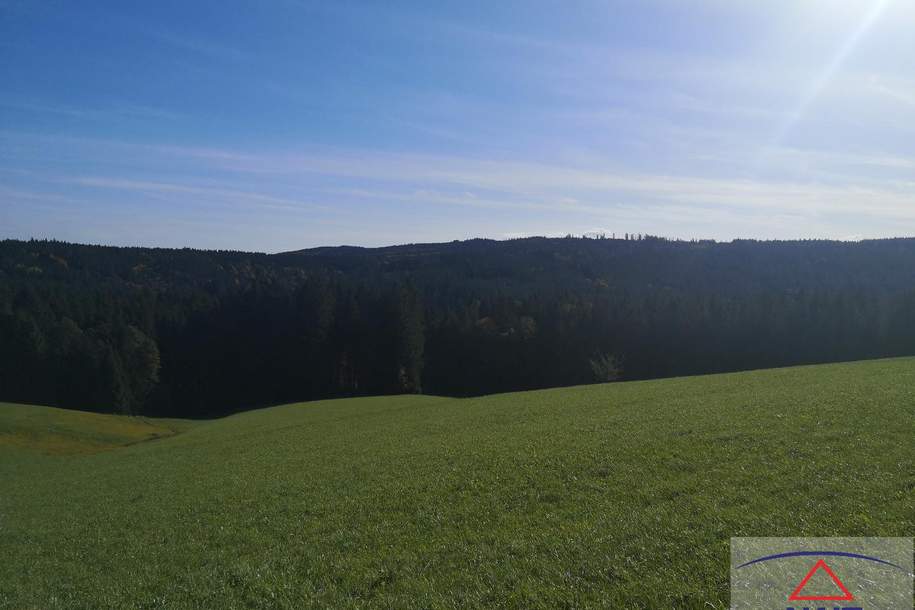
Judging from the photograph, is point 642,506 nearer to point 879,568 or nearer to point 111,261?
point 879,568

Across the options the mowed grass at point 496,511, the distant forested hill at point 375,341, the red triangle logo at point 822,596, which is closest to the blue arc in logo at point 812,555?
the red triangle logo at point 822,596

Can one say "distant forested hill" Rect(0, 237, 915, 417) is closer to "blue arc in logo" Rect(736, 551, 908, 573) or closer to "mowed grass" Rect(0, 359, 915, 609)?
"mowed grass" Rect(0, 359, 915, 609)

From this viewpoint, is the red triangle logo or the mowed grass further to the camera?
the mowed grass

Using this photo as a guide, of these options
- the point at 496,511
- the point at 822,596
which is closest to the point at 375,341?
the point at 496,511

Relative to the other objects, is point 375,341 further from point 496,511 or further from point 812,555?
point 812,555

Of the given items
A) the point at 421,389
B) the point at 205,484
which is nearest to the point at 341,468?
the point at 205,484

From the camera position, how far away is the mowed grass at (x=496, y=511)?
32.6ft

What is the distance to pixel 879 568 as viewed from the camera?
847 centimetres

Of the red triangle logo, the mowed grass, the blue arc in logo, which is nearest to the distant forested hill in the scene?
the mowed grass

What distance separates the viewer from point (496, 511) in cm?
1372

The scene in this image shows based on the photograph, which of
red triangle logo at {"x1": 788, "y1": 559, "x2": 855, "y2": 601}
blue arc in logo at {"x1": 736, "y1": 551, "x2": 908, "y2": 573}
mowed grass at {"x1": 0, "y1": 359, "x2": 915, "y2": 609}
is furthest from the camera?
mowed grass at {"x1": 0, "y1": 359, "x2": 915, "y2": 609}

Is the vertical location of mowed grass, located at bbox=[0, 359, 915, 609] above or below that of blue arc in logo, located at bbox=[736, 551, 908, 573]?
below

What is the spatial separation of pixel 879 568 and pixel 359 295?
9005 centimetres

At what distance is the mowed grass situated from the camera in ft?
32.6
